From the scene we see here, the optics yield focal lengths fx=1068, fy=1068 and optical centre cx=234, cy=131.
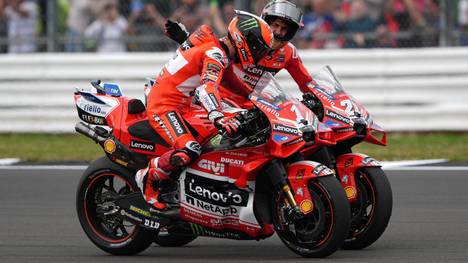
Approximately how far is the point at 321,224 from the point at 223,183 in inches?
28.8

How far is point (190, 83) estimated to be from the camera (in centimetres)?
697

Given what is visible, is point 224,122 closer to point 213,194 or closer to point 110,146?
point 213,194

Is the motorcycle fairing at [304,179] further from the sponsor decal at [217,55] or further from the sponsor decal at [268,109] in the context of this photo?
the sponsor decal at [217,55]

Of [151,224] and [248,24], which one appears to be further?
[151,224]

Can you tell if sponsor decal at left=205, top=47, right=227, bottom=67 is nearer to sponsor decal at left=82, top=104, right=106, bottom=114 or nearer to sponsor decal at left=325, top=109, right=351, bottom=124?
sponsor decal at left=325, top=109, right=351, bottom=124

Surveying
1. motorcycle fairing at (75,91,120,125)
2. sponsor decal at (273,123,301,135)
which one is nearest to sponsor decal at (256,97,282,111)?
sponsor decal at (273,123,301,135)

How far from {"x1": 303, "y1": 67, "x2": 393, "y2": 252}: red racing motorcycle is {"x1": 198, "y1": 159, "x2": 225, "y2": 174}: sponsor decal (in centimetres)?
54

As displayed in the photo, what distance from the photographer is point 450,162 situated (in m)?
11.4

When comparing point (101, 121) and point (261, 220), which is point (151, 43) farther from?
point (261, 220)

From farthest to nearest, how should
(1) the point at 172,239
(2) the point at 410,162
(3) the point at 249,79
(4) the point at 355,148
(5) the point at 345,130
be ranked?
(4) the point at 355,148, (2) the point at 410,162, (3) the point at 249,79, (1) the point at 172,239, (5) the point at 345,130

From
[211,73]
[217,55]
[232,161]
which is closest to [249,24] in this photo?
[217,55]

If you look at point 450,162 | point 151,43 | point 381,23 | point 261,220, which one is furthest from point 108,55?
point 261,220

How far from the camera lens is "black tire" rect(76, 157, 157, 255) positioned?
710 centimetres

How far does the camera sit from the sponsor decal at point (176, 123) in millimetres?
6809
